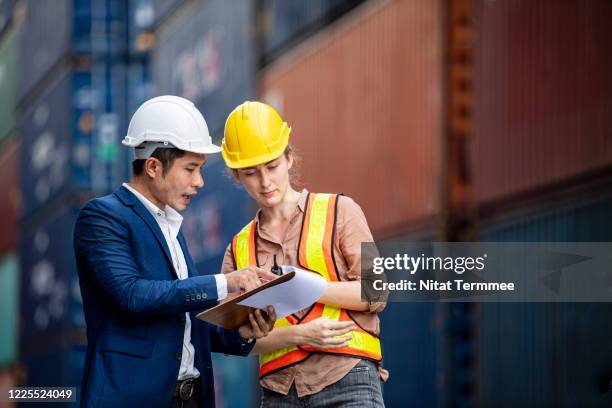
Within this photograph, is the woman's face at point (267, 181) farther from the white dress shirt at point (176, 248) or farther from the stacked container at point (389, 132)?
the stacked container at point (389, 132)

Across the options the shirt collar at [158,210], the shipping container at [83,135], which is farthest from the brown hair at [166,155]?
the shipping container at [83,135]

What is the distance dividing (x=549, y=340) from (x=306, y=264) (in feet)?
26.6

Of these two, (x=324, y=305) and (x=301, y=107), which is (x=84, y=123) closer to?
(x=301, y=107)

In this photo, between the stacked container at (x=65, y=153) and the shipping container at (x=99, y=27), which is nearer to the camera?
the stacked container at (x=65, y=153)

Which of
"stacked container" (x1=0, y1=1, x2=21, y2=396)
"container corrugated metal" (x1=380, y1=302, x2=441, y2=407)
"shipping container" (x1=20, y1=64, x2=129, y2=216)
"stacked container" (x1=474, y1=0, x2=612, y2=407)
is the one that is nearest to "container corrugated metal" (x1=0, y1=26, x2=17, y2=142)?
"stacked container" (x1=0, y1=1, x2=21, y2=396)

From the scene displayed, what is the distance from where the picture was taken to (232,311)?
3.62 meters

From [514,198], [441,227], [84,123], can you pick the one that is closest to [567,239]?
[514,198]

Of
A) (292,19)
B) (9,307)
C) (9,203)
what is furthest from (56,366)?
(292,19)

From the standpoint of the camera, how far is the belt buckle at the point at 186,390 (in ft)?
12.0

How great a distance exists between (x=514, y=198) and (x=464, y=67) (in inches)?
86.0

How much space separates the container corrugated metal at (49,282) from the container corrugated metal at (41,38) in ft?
12.5

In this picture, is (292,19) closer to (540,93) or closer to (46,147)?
(540,93)

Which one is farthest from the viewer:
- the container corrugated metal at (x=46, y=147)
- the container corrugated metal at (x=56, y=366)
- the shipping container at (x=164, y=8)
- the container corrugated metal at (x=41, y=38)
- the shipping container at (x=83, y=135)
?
the container corrugated metal at (x=41, y=38)

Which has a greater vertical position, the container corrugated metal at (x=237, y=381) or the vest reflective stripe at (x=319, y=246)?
the container corrugated metal at (x=237, y=381)
